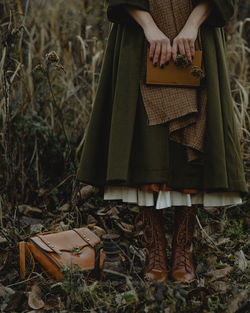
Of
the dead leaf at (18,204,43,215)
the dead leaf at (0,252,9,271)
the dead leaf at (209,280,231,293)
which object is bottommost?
the dead leaf at (209,280,231,293)

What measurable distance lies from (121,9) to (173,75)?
1.15 feet

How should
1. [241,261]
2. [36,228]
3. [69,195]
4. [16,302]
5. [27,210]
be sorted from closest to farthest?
[16,302] → [241,261] → [36,228] → [27,210] → [69,195]

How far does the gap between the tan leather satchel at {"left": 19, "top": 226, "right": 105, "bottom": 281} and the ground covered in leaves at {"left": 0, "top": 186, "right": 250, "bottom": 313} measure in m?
0.05

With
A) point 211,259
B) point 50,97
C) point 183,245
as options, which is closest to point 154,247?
point 183,245

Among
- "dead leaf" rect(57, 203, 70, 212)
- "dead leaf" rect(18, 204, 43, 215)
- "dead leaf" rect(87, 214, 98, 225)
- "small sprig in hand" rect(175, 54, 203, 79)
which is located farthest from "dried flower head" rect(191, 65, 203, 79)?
"dead leaf" rect(18, 204, 43, 215)

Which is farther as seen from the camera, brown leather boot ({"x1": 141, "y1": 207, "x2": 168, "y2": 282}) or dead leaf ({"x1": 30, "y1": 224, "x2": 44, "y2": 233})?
dead leaf ({"x1": 30, "y1": 224, "x2": 44, "y2": 233})

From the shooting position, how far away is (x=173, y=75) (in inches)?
67.2

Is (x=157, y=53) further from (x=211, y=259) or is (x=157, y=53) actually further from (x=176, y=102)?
(x=211, y=259)

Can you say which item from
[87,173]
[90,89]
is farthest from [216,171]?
[90,89]

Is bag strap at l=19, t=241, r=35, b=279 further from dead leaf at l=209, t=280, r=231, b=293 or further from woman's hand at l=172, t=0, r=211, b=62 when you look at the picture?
woman's hand at l=172, t=0, r=211, b=62

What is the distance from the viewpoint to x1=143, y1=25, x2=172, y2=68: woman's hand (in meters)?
1.66

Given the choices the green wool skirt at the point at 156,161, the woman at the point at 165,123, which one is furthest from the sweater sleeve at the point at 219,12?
the green wool skirt at the point at 156,161

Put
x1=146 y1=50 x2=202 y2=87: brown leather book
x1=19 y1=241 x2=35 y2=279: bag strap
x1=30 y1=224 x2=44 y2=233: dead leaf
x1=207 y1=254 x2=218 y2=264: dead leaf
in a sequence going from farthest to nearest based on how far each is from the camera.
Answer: x1=30 y1=224 x2=44 y2=233: dead leaf → x1=207 y1=254 x2=218 y2=264: dead leaf → x1=19 y1=241 x2=35 y2=279: bag strap → x1=146 y1=50 x2=202 y2=87: brown leather book

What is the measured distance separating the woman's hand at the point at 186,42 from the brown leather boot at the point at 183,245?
2.16ft
